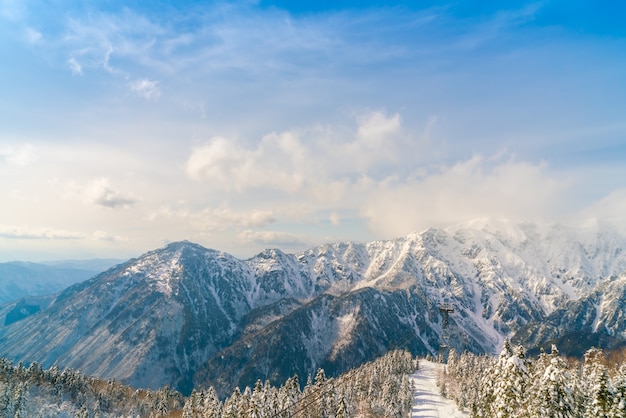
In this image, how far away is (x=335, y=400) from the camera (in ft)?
324

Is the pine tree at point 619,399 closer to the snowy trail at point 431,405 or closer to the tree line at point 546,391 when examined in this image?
the tree line at point 546,391

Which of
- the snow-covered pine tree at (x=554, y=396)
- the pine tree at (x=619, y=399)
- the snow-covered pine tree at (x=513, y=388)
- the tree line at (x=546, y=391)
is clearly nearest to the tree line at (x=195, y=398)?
the snow-covered pine tree at (x=513, y=388)

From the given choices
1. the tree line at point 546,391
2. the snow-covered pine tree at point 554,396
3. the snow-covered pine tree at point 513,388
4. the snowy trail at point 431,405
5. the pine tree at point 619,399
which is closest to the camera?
the snow-covered pine tree at point 554,396

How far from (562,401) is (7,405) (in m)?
154

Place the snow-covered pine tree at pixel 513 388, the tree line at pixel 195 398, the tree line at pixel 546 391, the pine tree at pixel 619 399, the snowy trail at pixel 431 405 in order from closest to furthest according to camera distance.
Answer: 1. the tree line at pixel 546 391
2. the snow-covered pine tree at pixel 513 388
3. the pine tree at pixel 619 399
4. the tree line at pixel 195 398
5. the snowy trail at pixel 431 405

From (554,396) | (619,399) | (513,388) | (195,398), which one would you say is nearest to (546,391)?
(554,396)

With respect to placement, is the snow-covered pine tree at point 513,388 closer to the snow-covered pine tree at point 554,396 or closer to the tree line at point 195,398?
the snow-covered pine tree at point 554,396

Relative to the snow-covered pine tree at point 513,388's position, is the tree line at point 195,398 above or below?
below

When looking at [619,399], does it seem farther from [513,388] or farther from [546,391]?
[513,388]

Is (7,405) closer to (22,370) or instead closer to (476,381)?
(22,370)

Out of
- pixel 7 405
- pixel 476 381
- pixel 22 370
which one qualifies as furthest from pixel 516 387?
pixel 22 370

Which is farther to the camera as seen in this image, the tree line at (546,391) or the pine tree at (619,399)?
the pine tree at (619,399)

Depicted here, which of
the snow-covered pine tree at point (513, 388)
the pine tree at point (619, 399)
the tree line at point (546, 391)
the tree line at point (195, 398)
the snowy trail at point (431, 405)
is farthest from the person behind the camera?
the snowy trail at point (431, 405)


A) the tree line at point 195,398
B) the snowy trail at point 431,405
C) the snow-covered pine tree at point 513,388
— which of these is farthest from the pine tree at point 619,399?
the snowy trail at point 431,405
